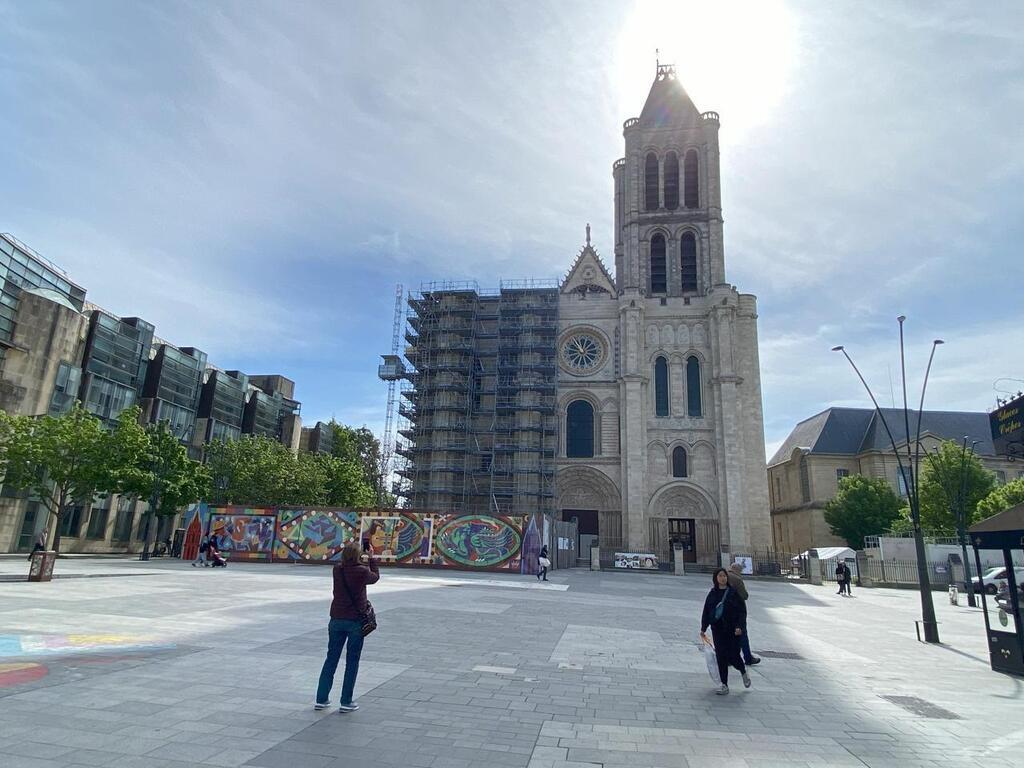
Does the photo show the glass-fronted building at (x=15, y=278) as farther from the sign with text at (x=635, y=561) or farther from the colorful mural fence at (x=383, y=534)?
the sign with text at (x=635, y=561)

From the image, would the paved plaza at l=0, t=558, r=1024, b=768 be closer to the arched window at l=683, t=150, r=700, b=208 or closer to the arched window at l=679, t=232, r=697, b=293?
the arched window at l=679, t=232, r=697, b=293

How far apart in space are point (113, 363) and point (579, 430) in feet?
103

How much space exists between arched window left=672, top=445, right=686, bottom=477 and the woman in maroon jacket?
39015 millimetres

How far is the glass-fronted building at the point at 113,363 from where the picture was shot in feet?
123

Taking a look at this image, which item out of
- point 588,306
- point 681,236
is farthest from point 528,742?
point 681,236

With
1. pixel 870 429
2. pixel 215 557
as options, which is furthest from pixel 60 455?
pixel 870 429

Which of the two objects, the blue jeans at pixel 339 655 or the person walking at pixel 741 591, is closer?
the blue jeans at pixel 339 655

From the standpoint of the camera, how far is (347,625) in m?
5.74

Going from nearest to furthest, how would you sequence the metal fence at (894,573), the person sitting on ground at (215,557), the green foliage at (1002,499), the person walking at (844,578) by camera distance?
the person walking at (844,578) → the person sitting on ground at (215,557) → the metal fence at (894,573) → the green foliage at (1002,499)

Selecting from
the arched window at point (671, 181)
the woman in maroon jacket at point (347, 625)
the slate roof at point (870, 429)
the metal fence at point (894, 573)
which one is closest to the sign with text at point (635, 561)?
the metal fence at point (894, 573)

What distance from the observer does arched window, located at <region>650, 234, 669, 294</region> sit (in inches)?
1903

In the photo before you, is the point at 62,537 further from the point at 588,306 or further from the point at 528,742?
the point at 528,742

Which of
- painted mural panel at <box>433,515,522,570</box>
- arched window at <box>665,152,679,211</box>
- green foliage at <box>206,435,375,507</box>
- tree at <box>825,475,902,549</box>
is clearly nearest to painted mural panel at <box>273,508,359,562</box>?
painted mural panel at <box>433,515,522,570</box>

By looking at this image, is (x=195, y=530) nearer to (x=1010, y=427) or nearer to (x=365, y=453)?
(x=365, y=453)
